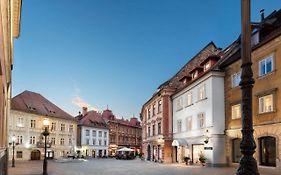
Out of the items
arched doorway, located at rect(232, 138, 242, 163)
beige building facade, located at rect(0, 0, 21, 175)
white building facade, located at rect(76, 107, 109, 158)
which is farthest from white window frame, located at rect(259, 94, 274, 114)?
white building facade, located at rect(76, 107, 109, 158)

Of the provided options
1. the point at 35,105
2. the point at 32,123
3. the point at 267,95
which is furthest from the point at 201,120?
the point at 35,105

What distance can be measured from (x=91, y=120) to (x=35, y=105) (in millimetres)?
24581

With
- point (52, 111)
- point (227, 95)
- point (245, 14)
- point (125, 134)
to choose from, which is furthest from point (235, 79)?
point (125, 134)

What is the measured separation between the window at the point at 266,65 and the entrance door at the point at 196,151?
12.3 metres

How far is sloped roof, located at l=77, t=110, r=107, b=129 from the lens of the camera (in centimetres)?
8744

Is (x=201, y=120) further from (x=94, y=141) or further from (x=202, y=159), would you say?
(x=94, y=141)

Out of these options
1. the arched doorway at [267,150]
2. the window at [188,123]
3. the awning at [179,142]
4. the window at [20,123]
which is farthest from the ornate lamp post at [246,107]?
the window at [20,123]

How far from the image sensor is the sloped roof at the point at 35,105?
63.1m

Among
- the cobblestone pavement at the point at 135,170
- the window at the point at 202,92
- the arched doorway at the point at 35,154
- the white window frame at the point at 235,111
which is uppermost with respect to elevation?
the window at the point at 202,92

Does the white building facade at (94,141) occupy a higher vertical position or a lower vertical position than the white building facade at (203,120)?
lower

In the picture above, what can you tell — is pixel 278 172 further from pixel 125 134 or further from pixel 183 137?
pixel 125 134

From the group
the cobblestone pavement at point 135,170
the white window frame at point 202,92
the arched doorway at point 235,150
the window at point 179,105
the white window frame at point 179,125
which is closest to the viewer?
the cobblestone pavement at point 135,170

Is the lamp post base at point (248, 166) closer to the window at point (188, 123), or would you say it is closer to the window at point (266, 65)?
the window at point (266, 65)

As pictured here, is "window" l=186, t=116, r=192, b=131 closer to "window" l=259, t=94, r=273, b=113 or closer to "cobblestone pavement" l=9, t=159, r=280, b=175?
"cobblestone pavement" l=9, t=159, r=280, b=175
